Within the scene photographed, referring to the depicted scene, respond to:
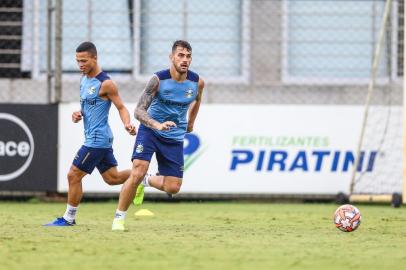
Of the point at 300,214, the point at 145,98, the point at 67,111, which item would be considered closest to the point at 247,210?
the point at 300,214

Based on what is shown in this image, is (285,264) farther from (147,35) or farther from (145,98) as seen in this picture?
(147,35)

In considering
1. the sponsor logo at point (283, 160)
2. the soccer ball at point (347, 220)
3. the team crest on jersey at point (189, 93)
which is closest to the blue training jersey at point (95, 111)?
the team crest on jersey at point (189, 93)

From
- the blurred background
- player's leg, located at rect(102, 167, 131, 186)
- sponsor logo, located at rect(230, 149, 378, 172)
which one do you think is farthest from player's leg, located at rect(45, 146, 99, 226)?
sponsor logo, located at rect(230, 149, 378, 172)

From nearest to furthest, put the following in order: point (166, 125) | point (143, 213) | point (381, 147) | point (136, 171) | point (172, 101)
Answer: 1. point (166, 125)
2. point (136, 171)
3. point (172, 101)
4. point (143, 213)
5. point (381, 147)

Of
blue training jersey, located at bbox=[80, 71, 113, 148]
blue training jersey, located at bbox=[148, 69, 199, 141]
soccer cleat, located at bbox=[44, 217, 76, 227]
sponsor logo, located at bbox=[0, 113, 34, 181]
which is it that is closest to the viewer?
blue training jersey, located at bbox=[148, 69, 199, 141]

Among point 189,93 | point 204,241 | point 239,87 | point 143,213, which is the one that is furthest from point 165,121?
point 239,87

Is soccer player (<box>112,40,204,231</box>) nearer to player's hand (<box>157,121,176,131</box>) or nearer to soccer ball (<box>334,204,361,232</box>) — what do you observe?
player's hand (<box>157,121,176,131</box>)

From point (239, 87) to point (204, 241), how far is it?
7946 millimetres

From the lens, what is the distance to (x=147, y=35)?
18141 mm

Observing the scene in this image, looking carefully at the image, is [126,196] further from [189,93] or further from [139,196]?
[139,196]

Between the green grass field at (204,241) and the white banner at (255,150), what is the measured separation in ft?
4.57

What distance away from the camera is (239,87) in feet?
58.2

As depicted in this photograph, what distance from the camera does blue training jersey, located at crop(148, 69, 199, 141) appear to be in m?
11.7

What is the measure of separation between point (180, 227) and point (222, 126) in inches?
187
